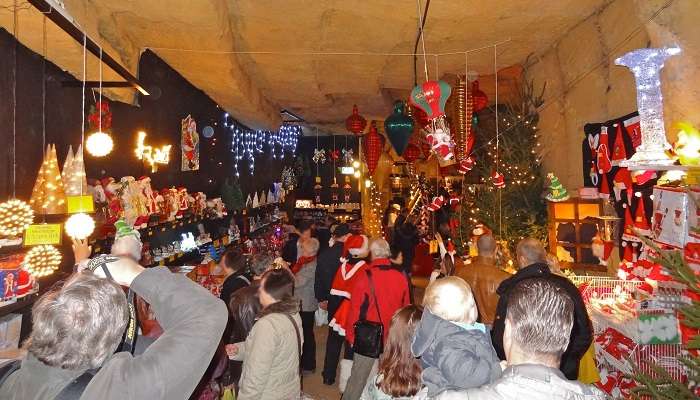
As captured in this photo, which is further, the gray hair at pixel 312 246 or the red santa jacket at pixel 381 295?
the gray hair at pixel 312 246

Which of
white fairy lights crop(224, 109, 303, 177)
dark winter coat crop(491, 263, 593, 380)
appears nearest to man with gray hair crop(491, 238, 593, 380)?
dark winter coat crop(491, 263, 593, 380)

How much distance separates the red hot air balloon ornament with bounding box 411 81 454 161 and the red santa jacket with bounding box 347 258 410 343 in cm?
160

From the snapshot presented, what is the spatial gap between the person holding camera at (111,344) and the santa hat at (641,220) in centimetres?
416

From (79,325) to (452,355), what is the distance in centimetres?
122

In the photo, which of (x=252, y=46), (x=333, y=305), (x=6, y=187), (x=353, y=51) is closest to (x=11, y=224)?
(x=6, y=187)

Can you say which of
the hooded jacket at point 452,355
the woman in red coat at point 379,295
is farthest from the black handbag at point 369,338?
the hooded jacket at point 452,355

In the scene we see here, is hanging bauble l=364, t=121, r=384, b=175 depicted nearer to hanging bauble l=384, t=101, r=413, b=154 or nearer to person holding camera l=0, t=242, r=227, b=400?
hanging bauble l=384, t=101, r=413, b=154

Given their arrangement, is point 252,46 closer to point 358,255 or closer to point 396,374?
point 358,255

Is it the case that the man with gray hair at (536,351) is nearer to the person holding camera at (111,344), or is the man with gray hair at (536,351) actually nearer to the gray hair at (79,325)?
the person holding camera at (111,344)

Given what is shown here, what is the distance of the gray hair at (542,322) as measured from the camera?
1.43 m

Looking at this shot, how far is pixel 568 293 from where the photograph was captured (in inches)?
119

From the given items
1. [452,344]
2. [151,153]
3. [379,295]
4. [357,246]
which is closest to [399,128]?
[357,246]

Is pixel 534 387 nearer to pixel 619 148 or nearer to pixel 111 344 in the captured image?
pixel 111 344

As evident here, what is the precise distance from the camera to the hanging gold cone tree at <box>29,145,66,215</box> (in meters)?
3.04
